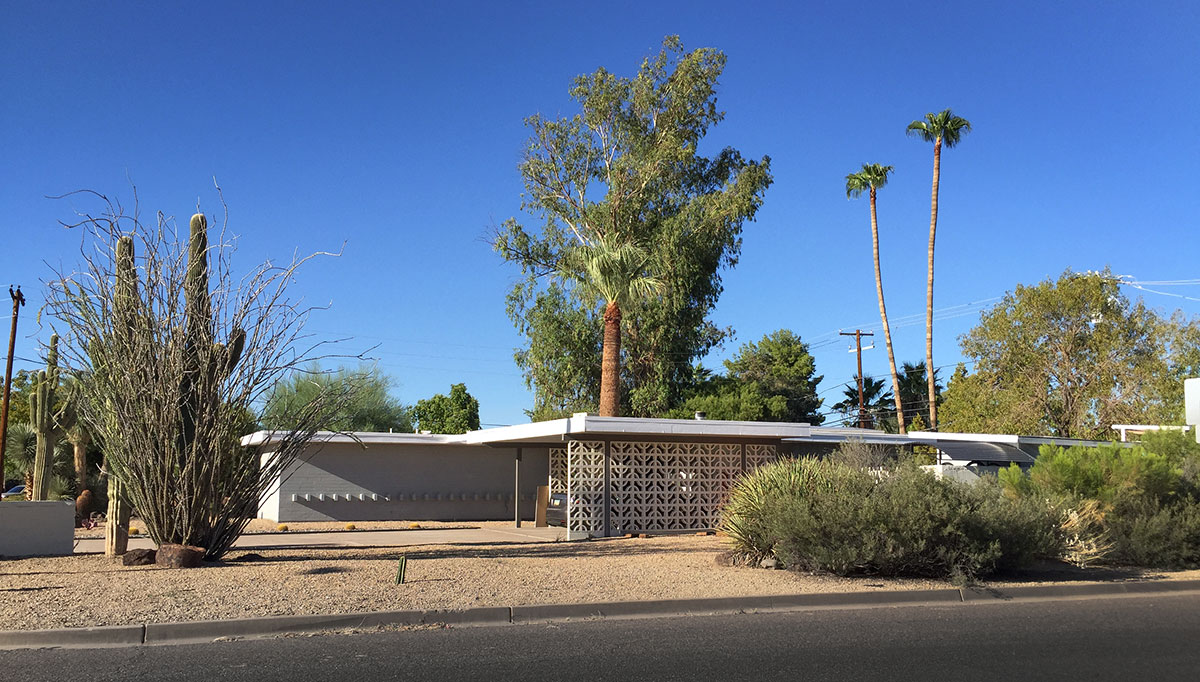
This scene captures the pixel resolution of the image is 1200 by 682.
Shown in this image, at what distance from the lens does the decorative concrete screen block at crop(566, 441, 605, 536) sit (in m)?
21.7

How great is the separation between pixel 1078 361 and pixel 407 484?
82.5 feet

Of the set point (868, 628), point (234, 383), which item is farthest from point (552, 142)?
point (868, 628)

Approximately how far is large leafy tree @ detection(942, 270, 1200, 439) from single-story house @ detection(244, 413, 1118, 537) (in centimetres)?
535

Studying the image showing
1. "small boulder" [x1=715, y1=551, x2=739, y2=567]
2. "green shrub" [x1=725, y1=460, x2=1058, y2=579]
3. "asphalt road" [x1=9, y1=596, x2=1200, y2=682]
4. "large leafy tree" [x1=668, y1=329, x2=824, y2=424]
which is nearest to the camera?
"asphalt road" [x1=9, y1=596, x2=1200, y2=682]

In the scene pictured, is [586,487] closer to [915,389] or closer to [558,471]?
[558,471]

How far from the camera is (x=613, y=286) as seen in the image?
26.7 m

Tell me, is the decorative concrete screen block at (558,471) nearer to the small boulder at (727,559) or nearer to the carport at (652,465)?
the carport at (652,465)

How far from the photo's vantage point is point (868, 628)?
960 centimetres

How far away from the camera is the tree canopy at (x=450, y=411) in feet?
188

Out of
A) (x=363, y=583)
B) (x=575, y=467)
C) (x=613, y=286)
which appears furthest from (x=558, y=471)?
(x=363, y=583)

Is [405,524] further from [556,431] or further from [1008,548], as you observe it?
[1008,548]

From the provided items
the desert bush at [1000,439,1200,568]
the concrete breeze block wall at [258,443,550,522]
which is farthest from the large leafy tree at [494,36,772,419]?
the desert bush at [1000,439,1200,568]

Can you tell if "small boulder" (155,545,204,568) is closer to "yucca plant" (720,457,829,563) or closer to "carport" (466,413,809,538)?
"yucca plant" (720,457,829,563)

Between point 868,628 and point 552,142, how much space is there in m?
26.4
